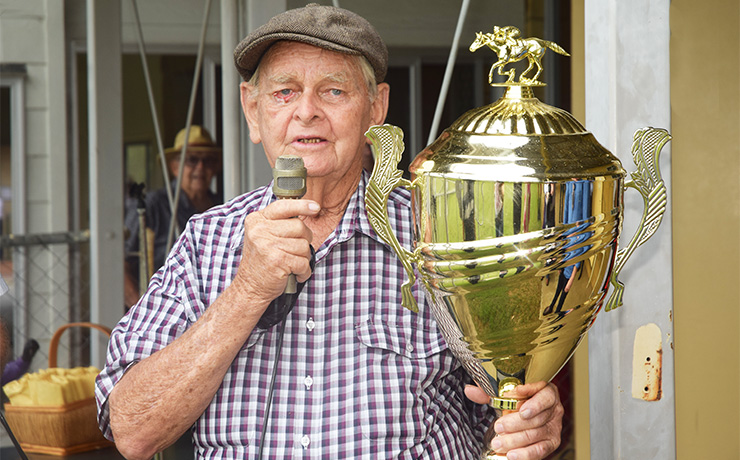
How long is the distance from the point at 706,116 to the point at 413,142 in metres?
3.87

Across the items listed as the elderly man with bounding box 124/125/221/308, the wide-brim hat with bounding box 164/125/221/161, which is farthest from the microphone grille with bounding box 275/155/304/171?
the wide-brim hat with bounding box 164/125/221/161

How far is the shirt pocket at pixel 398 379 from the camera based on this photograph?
3.59 feet

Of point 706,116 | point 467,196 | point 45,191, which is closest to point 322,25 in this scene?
point 467,196

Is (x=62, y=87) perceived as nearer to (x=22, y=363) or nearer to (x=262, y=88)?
(x=22, y=363)

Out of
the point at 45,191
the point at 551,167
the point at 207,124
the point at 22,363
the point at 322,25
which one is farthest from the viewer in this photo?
the point at 207,124

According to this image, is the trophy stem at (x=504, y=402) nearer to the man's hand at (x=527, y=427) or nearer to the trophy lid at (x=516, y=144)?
the man's hand at (x=527, y=427)

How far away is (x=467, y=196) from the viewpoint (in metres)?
0.74

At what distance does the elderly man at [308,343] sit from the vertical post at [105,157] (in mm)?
1816

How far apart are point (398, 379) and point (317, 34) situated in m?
0.50

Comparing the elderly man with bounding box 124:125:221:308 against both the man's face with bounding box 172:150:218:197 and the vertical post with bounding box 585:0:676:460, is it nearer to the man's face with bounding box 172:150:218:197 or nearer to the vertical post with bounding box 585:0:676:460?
the man's face with bounding box 172:150:218:197

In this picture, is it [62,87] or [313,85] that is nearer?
[313,85]

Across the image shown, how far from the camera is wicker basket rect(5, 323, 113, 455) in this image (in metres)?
2.07

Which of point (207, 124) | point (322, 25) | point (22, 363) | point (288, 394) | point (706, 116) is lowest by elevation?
point (22, 363)

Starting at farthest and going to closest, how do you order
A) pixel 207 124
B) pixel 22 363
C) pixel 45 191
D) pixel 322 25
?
pixel 207 124
pixel 45 191
pixel 22 363
pixel 322 25
